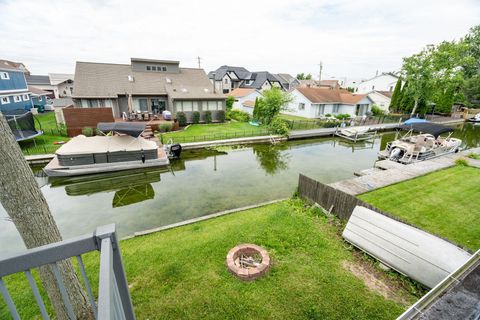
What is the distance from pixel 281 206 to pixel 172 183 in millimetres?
5966

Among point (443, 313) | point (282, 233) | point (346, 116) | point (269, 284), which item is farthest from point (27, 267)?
point (346, 116)

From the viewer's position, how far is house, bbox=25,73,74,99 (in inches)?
1455

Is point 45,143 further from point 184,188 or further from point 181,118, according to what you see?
point 184,188

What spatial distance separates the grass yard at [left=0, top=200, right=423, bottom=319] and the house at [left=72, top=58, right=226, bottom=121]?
704 inches

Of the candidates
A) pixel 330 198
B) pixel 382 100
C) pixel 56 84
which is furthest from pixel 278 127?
pixel 56 84

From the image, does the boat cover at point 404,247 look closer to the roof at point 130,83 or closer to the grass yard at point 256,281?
the grass yard at point 256,281

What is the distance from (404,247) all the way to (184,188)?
28.8ft

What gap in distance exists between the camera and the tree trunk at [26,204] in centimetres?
260

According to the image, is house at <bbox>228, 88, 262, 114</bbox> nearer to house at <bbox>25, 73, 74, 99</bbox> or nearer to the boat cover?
house at <bbox>25, 73, 74, 99</bbox>

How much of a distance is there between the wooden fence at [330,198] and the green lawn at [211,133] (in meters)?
11.4

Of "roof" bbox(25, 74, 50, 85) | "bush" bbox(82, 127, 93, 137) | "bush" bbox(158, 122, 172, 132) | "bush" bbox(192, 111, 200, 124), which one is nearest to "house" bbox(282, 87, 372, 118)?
"bush" bbox(192, 111, 200, 124)

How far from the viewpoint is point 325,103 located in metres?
30.3

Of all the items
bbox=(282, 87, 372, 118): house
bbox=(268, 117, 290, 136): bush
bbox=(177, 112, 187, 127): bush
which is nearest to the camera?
bbox=(268, 117, 290, 136): bush

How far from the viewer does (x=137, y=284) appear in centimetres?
485
